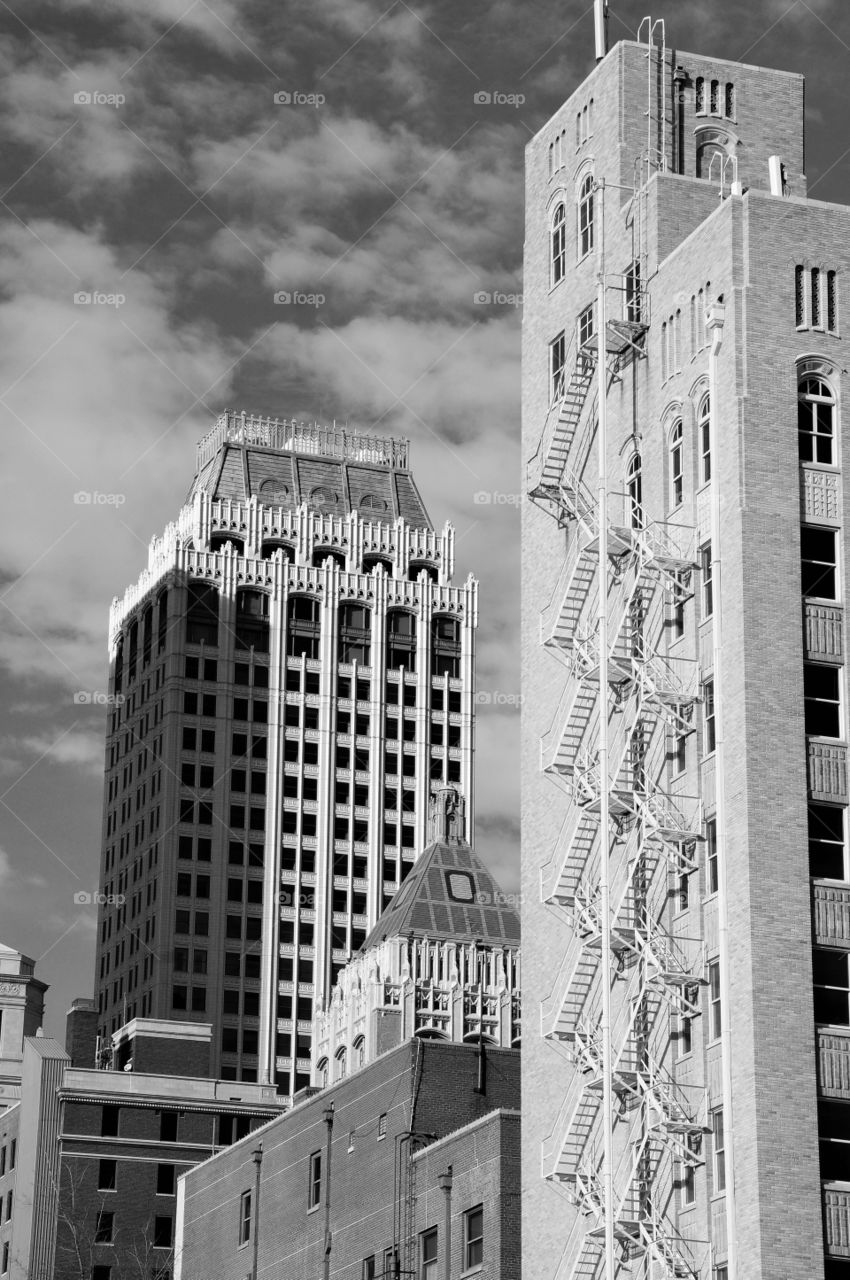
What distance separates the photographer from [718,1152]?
64.6m

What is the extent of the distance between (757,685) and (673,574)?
5.62 m

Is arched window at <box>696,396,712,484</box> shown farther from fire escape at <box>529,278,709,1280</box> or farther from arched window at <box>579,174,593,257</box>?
arched window at <box>579,174,593,257</box>

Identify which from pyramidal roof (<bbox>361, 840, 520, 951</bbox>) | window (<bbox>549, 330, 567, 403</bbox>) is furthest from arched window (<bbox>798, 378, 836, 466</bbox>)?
pyramidal roof (<bbox>361, 840, 520, 951</bbox>)

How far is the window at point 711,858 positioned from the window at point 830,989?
3490mm

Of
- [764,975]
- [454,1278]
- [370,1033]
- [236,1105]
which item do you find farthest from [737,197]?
[236,1105]

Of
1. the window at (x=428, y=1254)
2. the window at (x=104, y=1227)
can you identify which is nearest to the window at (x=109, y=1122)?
the window at (x=104, y=1227)

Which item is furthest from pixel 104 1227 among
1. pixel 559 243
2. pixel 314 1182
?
pixel 559 243

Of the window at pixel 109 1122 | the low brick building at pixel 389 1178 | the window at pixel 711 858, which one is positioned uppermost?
the window at pixel 109 1122

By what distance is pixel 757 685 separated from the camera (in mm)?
66500

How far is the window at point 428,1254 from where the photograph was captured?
81.9m

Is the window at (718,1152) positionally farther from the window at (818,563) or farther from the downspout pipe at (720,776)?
the window at (818,563)

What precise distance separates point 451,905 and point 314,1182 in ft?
149

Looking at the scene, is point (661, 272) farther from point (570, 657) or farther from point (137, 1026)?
point (137, 1026)

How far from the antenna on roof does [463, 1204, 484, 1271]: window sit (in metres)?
36.6
